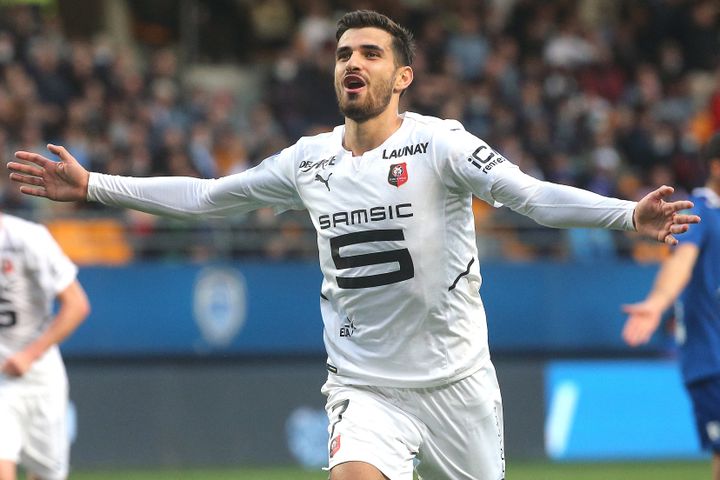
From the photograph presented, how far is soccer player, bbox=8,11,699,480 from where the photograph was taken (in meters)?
6.59

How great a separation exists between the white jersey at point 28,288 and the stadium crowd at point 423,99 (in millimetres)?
4905

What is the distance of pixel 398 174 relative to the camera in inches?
261

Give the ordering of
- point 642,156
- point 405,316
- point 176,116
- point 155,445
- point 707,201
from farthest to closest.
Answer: point 642,156 → point 176,116 → point 155,445 → point 707,201 → point 405,316

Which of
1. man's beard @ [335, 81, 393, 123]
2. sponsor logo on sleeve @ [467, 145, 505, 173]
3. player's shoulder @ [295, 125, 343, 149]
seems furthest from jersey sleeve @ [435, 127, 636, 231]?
player's shoulder @ [295, 125, 343, 149]

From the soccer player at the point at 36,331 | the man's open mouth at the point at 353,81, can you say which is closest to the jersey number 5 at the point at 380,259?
the man's open mouth at the point at 353,81

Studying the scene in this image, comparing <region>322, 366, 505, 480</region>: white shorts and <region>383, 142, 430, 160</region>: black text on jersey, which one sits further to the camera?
<region>383, 142, 430, 160</region>: black text on jersey

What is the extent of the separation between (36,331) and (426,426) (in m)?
3.53

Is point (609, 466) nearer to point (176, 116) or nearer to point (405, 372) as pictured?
point (176, 116)

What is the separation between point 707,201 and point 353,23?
2.98m

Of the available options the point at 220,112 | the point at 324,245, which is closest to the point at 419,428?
the point at 324,245

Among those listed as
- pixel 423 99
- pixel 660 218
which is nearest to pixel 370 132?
pixel 660 218

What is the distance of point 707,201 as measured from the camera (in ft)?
28.7

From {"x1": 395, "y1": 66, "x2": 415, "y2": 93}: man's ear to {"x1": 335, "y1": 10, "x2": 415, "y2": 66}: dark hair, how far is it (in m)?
0.03

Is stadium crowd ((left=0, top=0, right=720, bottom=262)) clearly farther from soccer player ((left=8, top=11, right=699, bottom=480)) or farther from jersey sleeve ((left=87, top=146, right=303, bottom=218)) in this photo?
soccer player ((left=8, top=11, right=699, bottom=480))
